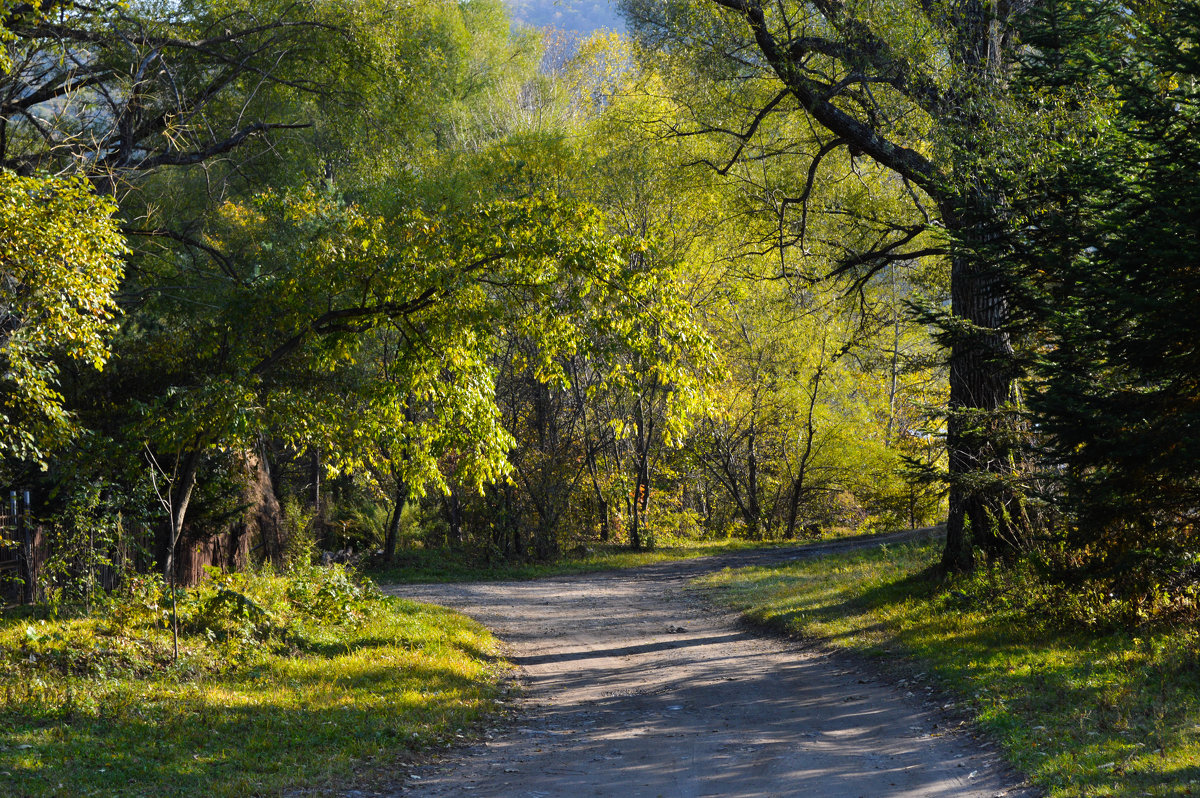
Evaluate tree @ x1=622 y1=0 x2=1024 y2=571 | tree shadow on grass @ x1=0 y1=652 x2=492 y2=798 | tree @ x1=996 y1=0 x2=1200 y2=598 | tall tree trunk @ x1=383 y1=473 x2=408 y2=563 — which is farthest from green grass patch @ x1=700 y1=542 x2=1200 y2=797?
tall tree trunk @ x1=383 y1=473 x2=408 y2=563

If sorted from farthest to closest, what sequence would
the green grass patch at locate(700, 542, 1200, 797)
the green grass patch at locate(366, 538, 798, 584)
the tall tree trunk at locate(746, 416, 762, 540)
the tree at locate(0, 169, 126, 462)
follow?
the tall tree trunk at locate(746, 416, 762, 540) < the green grass patch at locate(366, 538, 798, 584) < the tree at locate(0, 169, 126, 462) < the green grass patch at locate(700, 542, 1200, 797)

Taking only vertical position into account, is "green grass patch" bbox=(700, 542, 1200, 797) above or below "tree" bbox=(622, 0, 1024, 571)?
below

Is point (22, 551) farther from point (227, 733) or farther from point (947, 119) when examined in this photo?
point (947, 119)

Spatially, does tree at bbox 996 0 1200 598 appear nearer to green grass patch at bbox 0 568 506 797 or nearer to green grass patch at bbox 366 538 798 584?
green grass patch at bbox 0 568 506 797

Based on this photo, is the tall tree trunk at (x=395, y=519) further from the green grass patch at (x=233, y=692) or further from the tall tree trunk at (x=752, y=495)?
the tall tree trunk at (x=752, y=495)

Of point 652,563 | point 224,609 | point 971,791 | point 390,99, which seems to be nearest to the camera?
point 971,791

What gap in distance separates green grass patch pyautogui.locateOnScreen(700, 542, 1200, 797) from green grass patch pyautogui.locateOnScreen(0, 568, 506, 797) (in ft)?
14.3

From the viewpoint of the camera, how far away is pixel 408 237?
34.8 ft

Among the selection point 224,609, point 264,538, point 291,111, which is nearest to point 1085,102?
point 224,609

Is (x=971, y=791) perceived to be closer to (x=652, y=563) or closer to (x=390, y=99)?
(x=390, y=99)

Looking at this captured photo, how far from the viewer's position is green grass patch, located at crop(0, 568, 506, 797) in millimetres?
6121

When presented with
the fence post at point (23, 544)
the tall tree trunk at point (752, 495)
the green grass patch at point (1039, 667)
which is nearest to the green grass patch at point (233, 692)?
the fence post at point (23, 544)

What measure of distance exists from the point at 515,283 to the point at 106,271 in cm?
390

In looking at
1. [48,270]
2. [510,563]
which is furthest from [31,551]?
[510,563]
